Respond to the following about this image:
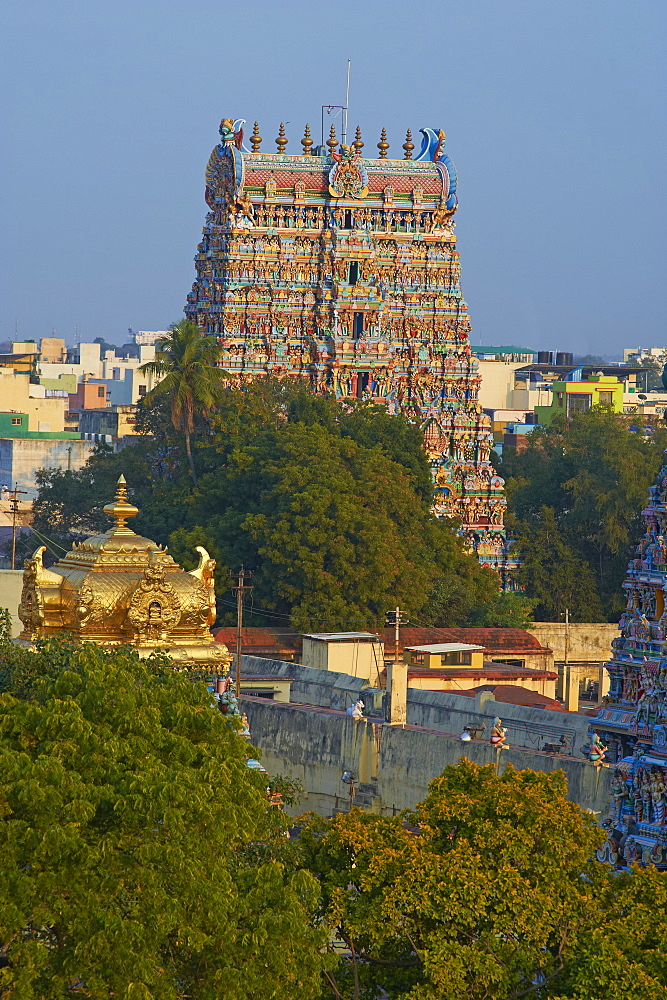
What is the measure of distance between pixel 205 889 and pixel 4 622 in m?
5.69

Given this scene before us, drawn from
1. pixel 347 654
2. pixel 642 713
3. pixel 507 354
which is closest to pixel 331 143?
pixel 347 654

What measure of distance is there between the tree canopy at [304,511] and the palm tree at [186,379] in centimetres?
48

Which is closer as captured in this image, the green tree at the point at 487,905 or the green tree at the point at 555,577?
the green tree at the point at 487,905

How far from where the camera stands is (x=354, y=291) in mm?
74625

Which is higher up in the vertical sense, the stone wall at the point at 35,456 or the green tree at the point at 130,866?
the stone wall at the point at 35,456

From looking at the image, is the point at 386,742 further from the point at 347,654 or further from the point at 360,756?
the point at 347,654

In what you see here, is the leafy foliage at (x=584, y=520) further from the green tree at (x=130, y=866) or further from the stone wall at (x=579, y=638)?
the green tree at (x=130, y=866)

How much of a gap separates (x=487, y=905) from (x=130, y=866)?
Result: 11.9 feet

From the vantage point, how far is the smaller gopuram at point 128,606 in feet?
81.1

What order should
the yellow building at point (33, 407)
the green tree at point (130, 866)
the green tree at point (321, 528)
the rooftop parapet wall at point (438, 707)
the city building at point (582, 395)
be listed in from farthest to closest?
A: the city building at point (582, 395)
the yellow building at point (33, 407)
the green tree at point (321, 528)
the rooftop parapet wall at point (438, 707)
the green tree at point (130, 866)

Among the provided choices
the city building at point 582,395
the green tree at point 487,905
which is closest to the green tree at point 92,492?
the green tree at point 487,905

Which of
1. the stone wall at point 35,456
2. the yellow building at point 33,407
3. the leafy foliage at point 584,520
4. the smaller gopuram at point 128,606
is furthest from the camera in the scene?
the yellow building at point 33,407

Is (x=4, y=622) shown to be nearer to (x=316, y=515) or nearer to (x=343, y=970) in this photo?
(x=343, y=970)

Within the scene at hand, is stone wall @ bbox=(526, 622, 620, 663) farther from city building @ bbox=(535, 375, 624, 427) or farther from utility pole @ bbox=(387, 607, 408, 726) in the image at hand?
city building @ bbox=(535, 375, 624, 427)
